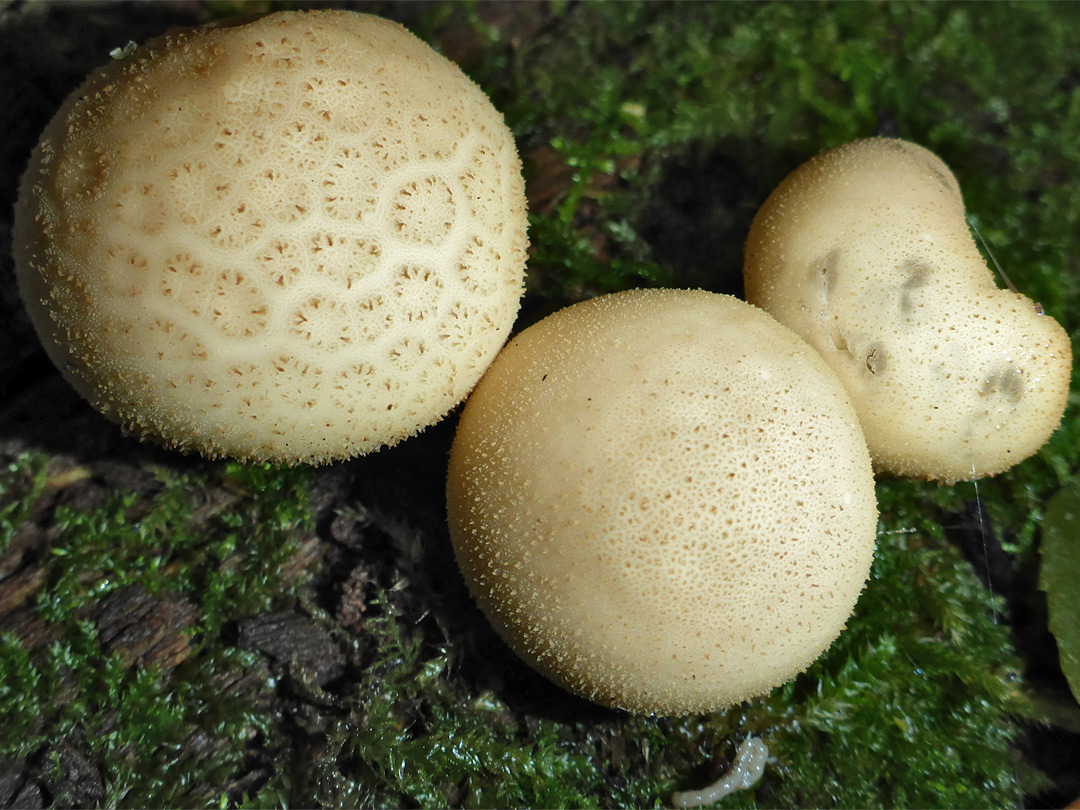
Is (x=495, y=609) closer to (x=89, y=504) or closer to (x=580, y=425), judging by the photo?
(x=580, y=425)

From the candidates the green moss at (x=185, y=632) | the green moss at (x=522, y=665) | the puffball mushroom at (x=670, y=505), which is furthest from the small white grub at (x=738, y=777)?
the green moss at (x=185, y=632)

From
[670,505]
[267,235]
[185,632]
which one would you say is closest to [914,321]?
[670,505]

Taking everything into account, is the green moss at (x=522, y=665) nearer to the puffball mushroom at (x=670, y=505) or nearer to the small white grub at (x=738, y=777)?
the small white grub at (x=738, y=777)

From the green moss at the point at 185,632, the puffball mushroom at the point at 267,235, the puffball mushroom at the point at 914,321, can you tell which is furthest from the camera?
the green moss at the point at 185,632

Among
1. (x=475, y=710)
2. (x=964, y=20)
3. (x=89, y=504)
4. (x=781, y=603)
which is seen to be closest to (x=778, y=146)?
(x=964, y=20)

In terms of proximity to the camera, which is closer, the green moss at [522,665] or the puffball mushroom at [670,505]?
the puffball mushroom at [670,505]

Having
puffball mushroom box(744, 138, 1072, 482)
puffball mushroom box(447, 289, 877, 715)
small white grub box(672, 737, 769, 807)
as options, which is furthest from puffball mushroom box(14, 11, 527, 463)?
small white grub box(672, 737, 769, 807)

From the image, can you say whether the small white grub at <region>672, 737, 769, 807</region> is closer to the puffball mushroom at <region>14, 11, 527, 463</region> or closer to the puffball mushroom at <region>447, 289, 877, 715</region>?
the puffball mushroom at <region>447, 289, 877, 715</region>
